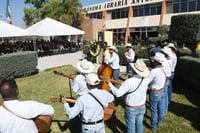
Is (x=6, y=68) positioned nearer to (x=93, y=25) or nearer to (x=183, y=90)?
(x=183, y=90)

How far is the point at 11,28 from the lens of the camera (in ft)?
44.1

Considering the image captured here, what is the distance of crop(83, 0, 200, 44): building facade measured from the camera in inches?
1155

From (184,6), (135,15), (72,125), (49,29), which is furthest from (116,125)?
(135,15)

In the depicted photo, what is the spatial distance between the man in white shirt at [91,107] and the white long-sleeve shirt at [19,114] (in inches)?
29.0

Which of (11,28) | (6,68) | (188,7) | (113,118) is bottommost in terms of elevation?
(113,118)

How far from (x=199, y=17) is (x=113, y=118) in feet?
25.3

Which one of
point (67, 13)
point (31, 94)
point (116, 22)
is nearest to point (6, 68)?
point (31, 94)

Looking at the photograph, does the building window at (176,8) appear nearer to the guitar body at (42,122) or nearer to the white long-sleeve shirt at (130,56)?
the white long-sleeve shirt at (130,56)

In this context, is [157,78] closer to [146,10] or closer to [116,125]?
[116,125]

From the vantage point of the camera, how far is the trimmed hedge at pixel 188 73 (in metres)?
8.08

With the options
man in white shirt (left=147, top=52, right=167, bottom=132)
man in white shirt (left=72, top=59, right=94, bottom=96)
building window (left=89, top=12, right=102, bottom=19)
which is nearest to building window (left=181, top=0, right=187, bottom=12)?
building window (left=89, top=12, right=102, bottom=19)

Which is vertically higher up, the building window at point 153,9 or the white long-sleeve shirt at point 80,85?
the building window at point 153,9

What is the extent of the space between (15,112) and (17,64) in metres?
9.21

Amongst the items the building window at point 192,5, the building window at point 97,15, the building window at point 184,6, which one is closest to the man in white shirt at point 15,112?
the building window at point 192,5
